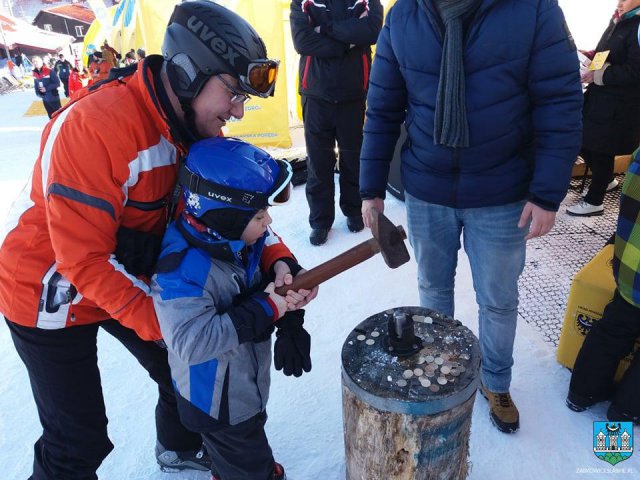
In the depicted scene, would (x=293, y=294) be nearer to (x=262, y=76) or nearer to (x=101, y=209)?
(x=101, y=209)

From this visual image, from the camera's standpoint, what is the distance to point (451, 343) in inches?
66.5

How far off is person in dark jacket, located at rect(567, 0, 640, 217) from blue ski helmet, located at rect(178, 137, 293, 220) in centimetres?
351

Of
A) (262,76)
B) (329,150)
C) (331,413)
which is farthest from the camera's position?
(329,150)

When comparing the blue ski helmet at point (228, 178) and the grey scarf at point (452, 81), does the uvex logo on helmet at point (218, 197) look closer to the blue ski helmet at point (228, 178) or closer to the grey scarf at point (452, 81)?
the blue ski helmet at point (228, 178)

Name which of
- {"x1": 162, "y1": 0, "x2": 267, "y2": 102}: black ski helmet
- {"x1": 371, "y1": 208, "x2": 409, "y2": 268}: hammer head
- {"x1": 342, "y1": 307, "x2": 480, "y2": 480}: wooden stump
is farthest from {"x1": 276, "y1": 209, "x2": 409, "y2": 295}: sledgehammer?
{"x1": 162, "y1": 0, "x2": 267, "y2": 102}: black ski helmet

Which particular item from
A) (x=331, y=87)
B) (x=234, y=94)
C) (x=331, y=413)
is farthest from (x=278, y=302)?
(x=331, y=87)

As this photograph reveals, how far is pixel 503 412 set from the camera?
7.39ft

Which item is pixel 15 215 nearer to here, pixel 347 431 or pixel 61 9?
pixel 347 431

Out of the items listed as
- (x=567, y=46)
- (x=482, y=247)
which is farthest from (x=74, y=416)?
(x=567, y=46)

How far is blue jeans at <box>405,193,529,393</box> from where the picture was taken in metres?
1.96

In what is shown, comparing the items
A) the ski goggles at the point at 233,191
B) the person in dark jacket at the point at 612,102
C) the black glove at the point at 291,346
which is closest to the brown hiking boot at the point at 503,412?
the black glove at the point at 291,346

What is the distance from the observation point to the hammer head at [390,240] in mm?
1432

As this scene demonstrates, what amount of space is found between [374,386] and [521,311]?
199cm

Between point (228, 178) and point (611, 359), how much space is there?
6.56 feet
